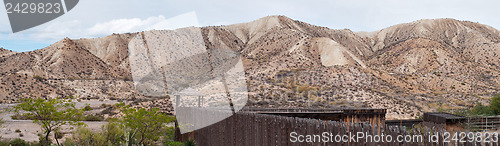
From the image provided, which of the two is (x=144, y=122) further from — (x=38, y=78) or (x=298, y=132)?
(x=38, y=78)

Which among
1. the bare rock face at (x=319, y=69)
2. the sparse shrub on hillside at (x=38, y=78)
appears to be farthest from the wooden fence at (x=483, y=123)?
the sparse shrub on hillside at (x=38, y=78)

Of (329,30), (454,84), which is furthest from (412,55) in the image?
(329,30)

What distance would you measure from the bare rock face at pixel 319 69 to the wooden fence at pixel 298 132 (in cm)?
2958

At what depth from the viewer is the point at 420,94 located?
2016 inches

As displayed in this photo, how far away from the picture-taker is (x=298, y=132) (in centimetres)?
534

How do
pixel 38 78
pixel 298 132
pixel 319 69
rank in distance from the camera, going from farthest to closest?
pixel 38 78, pixel 319 69, pixel 298 132

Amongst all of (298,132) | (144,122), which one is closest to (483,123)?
(144,122)

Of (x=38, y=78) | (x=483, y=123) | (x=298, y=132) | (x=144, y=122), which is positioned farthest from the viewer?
(x=38, y=78)

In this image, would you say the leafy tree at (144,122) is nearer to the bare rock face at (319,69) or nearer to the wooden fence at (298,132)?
the wooden fence at (298,132)

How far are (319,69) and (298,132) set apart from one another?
2054 inches

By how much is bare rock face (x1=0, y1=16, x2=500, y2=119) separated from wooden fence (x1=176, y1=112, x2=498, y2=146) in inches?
1165

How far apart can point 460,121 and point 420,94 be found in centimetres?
3635

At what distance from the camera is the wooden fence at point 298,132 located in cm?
361

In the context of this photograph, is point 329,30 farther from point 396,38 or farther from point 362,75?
point 362,75
